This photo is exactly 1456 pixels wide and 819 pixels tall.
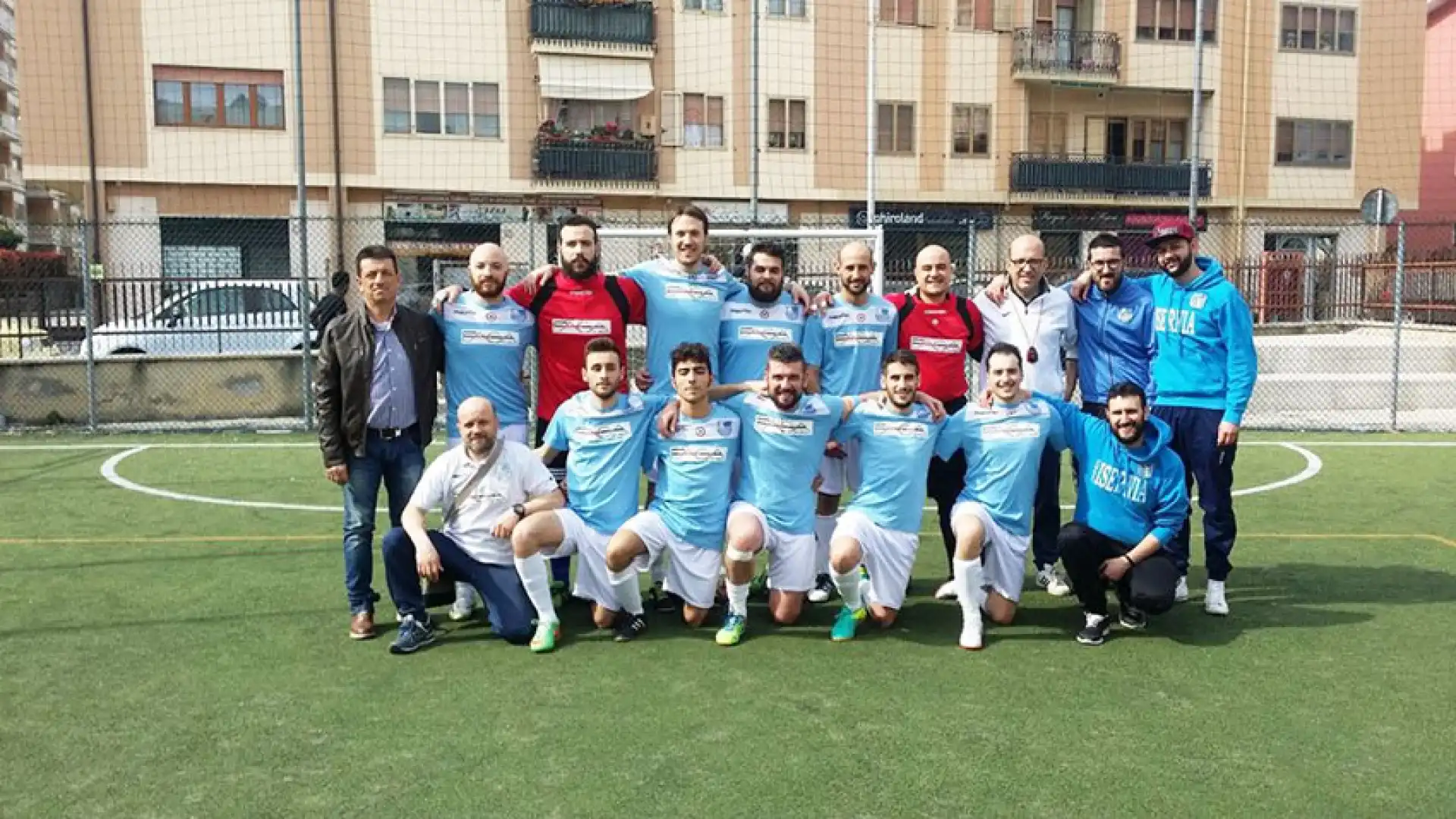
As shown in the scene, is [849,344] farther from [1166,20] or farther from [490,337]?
[1166,20]

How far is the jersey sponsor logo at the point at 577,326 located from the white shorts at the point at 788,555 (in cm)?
117

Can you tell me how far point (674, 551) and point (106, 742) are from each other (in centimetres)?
241

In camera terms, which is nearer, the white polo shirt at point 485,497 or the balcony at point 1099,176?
the white polo shirt at point 485,497

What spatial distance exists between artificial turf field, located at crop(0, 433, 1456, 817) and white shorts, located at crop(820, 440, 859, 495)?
2.29 feet

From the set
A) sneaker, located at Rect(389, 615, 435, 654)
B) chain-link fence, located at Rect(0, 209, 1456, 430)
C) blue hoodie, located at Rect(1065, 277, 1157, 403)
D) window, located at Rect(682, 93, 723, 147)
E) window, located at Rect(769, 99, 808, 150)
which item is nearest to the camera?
sneaker, located at Rect(389, 615, 435, 654)

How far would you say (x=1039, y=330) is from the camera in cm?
621

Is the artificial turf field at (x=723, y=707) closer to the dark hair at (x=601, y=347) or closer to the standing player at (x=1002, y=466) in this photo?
the standing player at (x=1002, y=466)

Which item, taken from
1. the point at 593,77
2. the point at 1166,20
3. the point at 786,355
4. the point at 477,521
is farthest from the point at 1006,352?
the point at 1166,20

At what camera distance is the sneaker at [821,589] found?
604 cm

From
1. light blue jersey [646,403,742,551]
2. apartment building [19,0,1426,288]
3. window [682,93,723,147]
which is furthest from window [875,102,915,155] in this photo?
light blue jersey [646,403,742,551]

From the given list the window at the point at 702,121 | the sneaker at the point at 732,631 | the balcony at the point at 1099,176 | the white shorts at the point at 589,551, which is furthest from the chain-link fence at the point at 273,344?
the balcony at the point at 1099,176

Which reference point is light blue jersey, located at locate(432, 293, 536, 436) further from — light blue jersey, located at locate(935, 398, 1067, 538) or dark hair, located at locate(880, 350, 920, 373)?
light blue jersey, located at locate(935, 398, 1067, 538)

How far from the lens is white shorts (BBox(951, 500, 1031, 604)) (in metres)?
5.52

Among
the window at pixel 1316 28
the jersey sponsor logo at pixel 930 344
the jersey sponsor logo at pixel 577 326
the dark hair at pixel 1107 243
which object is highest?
the window at pixel 1316 28
